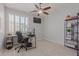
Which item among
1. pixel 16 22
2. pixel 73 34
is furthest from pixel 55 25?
pixel 16 22

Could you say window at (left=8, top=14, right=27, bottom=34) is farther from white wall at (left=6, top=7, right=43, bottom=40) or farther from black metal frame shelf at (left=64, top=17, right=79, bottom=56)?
black metal frame shelf at (left=64, top=17, right=79, bottom=56)

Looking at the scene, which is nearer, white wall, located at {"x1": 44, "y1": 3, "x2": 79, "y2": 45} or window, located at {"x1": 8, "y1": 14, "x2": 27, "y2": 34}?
window, located at {"x1": 8, "y1": 14, "x2": 27, "y2": 34}

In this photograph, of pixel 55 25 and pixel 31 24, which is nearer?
pixel 31 24

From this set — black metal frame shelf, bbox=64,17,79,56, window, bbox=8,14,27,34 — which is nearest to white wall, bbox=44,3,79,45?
black metal frame shelf, bbox=64,17,79,56

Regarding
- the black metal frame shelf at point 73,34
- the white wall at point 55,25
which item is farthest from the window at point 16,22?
the black metal frame shelf at point 73,34

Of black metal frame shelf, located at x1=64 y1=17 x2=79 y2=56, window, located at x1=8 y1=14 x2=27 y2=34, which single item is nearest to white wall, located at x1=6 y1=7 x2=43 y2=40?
window, located at x1=8 y1=14 x2=27 y2=34

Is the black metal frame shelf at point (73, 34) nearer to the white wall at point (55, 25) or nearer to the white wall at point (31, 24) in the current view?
the white wall at point (55, 25)

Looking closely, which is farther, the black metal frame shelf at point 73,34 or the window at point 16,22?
the black metal frame shelf at point 73,34

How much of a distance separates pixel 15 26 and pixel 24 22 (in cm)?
30

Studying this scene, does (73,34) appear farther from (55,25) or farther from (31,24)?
(31,24)

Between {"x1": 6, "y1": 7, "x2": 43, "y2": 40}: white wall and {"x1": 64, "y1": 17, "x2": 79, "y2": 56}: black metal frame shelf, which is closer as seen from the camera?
{"x1": 6, "y1": 7, "x2": 43, "y2": 40}: white wall

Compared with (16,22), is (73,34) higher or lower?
lower

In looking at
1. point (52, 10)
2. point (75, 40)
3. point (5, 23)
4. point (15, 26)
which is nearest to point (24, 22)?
point (15, 26)

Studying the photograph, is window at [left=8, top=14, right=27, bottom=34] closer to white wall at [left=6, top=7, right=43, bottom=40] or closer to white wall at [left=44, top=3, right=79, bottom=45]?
white wall at [left=6, top=7, right=43, bottom=40]
